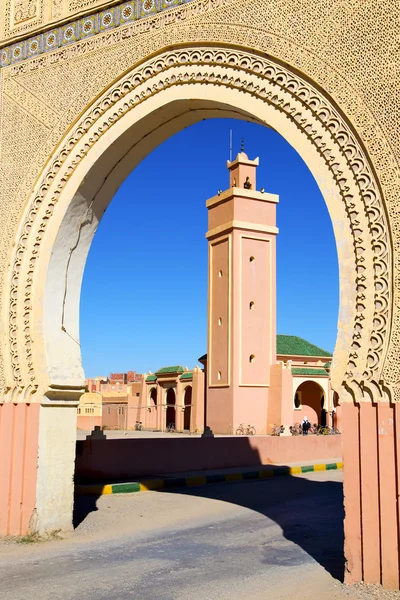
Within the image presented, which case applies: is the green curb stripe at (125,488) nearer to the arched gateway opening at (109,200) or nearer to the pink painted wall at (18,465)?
the arched gateway opening at (109,200)

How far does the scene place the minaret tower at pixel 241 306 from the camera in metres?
22.8

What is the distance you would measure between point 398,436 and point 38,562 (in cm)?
288

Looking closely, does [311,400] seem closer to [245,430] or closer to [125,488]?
[245,430]

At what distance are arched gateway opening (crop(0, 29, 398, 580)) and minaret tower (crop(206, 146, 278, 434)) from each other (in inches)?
665

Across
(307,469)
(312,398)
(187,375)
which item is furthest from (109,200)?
(312,398)

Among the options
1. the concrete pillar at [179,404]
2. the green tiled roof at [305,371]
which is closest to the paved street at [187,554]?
the green tiled roof at [305,371]

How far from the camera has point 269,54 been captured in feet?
16.0

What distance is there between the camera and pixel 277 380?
76.3 feet

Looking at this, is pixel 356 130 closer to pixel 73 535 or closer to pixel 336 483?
pixel 73 535

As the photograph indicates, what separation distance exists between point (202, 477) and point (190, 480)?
28 cm

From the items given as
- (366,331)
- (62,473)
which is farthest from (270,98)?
(62,473)

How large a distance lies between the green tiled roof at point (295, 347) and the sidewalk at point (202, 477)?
14395 millimetres

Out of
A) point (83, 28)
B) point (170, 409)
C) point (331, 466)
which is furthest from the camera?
point (170, 409)

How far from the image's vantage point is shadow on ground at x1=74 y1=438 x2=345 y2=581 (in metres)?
5.19
